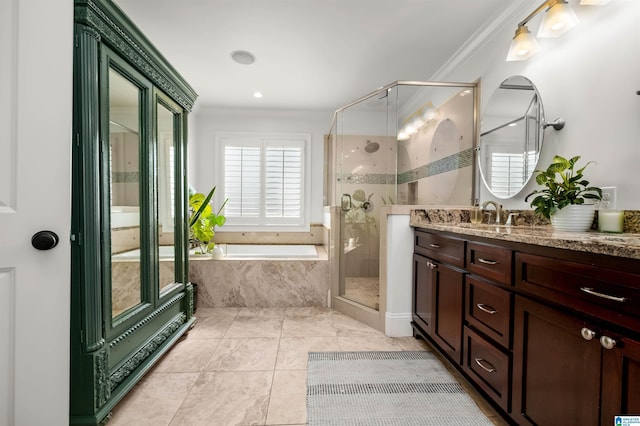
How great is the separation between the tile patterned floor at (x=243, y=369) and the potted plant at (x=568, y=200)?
3.22 ft

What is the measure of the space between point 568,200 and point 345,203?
1.70 meters

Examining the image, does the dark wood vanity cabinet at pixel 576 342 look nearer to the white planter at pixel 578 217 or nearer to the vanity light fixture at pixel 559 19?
the white planter at pixel 578 217

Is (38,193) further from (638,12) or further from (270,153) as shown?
(270,153)

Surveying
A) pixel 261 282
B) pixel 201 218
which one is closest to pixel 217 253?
pixel 201 218

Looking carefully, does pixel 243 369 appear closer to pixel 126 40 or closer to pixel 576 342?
pixel 576 342

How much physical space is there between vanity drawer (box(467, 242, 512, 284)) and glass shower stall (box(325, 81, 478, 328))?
804 mm

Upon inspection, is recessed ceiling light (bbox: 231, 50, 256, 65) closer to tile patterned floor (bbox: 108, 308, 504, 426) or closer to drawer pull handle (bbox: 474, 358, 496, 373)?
tile patterned floor (bbox: 108, 308, 504, 426)

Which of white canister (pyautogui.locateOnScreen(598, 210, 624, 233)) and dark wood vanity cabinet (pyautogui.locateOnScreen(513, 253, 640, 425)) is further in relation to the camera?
white canister (pyautogui.locateOnScreen(598, 210, 624, 233))

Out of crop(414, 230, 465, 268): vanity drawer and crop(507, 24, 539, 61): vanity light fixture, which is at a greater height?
crop(507, 24, 539, 61): vanity light fixture

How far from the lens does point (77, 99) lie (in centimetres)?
115

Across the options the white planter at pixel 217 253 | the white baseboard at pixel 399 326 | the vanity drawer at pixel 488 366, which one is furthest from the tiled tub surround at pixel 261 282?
the vanity drawer at pixel 488 366

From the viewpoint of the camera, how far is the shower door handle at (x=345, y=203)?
2.73 meters

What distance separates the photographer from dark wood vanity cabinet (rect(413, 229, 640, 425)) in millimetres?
755

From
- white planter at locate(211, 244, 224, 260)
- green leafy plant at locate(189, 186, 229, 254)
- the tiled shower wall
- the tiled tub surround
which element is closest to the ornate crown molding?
green leafy plant at locate(189, 186, 229, 254)
